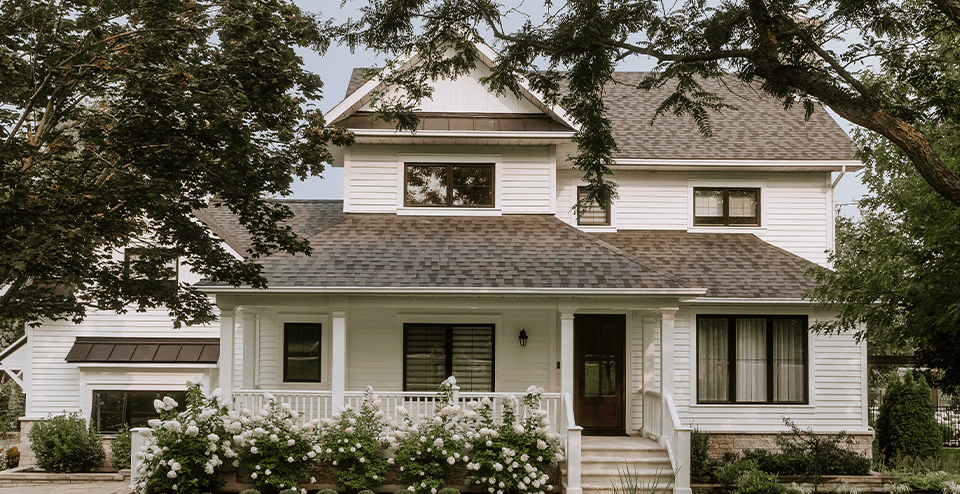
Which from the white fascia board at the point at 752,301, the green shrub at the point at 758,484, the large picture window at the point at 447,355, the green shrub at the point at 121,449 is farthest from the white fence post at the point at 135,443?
the white fascia board at the point at 752,301

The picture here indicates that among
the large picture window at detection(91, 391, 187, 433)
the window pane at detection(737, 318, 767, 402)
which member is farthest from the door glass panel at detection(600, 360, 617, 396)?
the large picture window at detection(91, 391, 187, 433)

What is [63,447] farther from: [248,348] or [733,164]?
[733,164]

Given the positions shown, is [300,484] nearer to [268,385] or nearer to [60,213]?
[268,385]

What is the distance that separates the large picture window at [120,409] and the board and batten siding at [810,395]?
11.1 metres

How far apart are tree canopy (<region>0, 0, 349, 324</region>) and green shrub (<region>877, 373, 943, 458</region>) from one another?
44.3ft

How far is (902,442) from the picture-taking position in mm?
16641

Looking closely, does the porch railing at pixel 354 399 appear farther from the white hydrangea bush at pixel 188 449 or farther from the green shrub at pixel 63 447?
the green shrub at pixel 63 447

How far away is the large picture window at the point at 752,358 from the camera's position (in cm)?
1477

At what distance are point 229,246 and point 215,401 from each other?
5.88 meters

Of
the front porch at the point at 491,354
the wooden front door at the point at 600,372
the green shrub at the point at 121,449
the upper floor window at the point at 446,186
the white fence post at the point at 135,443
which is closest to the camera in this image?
the white fence post at the point at 135,443

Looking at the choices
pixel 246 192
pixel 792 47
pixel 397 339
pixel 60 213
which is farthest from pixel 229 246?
pixel 792 47

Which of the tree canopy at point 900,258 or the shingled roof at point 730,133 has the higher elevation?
the shingled roof at point 730,133

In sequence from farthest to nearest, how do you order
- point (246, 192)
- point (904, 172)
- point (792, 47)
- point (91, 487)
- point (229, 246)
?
point (229, 246) < point (91, 487) < point (904, 172) < point (246, 192) < point (792, 47)

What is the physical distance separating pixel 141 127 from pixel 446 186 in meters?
6.52
